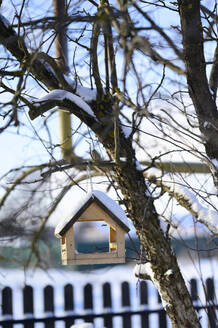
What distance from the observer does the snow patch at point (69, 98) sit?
239 centimetres

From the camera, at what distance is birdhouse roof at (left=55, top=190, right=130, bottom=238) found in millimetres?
2533

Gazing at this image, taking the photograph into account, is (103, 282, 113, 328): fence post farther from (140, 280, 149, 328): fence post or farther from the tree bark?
the tree bark

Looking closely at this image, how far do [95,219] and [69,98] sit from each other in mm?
682

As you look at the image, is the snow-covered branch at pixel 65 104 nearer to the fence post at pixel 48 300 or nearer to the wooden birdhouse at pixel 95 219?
the wooden birdhouse at pixel 95 219

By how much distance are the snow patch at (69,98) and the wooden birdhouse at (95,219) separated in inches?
18.1

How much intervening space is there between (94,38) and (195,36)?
1.88ft

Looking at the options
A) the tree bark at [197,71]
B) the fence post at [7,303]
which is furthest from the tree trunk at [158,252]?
the fence post at [7,303]

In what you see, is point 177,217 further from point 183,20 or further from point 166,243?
point 183,20

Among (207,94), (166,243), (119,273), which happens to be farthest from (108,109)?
(119,273)

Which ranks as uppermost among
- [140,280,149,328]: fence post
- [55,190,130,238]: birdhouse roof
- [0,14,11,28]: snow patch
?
[0,14,11,28]: snow patch

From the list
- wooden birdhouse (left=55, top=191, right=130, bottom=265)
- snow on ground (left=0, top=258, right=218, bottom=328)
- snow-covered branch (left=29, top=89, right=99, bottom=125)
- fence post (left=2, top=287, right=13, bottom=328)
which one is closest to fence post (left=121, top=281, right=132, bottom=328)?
snow on ground (left=0, top=258, right=218, bottom=328)

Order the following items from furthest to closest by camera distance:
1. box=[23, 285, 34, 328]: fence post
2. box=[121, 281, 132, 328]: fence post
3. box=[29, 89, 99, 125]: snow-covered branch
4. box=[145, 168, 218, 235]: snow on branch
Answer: box=[121, 281, 132, 328]: fence post → box=[23, 285, 34, 328]: fence post → box=[145, 168, 218, 235]: snow on branch → box=[29, 89, 99, 125]: snow-covered branch

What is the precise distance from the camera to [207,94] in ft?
Answer: 8.82

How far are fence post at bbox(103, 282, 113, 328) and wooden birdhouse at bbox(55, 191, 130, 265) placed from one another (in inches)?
88.8
